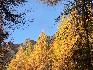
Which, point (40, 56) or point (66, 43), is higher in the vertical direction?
point (66, 43)

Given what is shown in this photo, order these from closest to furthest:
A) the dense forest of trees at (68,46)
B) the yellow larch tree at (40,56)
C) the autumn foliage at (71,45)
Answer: the dense forest of trees at (68,46), the autumn foliage at (71,45), the yellow larch tree at (40,56)

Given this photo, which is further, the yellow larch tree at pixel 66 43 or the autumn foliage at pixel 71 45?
the yellow larch tree at pixel 66 43

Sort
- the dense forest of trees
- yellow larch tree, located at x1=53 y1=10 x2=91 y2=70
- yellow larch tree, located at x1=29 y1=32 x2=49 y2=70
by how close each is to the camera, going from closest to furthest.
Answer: the dense forest of trees → yellow larch tree, located at x1=53 y1=10 x2=91 y2=70 → yellow larch tree, located at x1=29 y1=32 x2=49 y2=70

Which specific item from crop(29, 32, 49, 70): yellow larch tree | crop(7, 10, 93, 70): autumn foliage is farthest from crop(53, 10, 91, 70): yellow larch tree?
crop(29, 32, 49, 70): yellow larch tree

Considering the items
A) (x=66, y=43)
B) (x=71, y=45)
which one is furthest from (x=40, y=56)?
(x=71, y=45)

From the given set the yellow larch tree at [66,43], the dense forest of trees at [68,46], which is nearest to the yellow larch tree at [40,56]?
the dense forest of trees at [68,46]

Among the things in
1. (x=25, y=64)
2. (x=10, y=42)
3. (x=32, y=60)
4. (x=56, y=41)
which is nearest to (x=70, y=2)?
(x=10, y=42)

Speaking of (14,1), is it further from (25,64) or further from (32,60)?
(25,64)

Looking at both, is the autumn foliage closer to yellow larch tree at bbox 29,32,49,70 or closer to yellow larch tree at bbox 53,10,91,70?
yellow larch tree at bbox 53,10,91,70

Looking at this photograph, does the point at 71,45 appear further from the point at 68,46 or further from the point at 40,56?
the point at 40,56

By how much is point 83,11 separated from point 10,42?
37.3ft

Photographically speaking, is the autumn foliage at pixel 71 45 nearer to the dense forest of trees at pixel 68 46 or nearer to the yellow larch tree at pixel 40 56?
the dense forest of trees at pixel 68 46

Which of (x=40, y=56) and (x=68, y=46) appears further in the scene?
(x=40, y=56)

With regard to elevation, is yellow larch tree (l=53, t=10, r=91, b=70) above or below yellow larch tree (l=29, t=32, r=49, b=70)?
above
